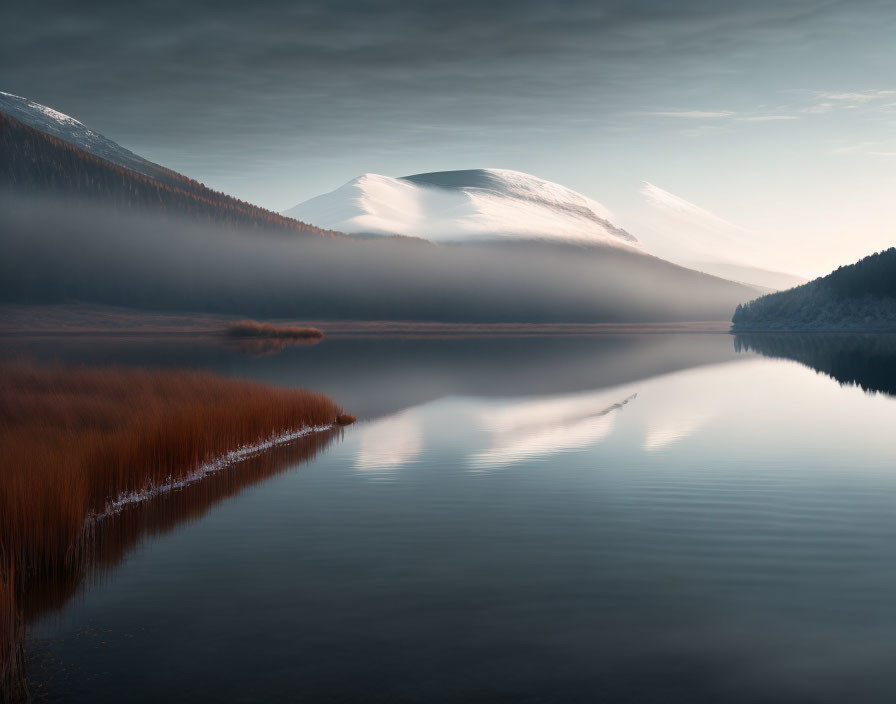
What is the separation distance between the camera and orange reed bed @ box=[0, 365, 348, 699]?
1510cm

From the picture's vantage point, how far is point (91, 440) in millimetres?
21516

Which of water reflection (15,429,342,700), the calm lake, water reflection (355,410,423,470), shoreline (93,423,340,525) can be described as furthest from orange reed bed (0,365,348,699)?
water reflection (355,410,423,470)

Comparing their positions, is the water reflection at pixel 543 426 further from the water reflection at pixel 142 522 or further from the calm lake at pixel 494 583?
the water reflection at pixel 142 522

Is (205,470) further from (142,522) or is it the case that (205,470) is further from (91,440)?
(142,522)

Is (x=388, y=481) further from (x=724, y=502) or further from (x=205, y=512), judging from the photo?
(x=724, y=502)

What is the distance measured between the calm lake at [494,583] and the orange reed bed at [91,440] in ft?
2.79

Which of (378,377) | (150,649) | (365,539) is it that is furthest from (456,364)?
(150,649)

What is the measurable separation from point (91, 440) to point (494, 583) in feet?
38.0

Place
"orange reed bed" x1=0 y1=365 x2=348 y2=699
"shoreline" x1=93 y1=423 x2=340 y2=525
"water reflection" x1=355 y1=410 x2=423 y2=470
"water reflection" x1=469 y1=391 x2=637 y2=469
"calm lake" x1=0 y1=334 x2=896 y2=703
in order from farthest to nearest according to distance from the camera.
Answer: "water reflection" x1=469 y1=391 x2=637 y2=469
"water reflection" x1=355 y1=410 x2=423 y2=470
"shoreline" x1=93 y1=423 x2=340 y2=525
"orange reed bed" x1=0 y1=365 x2=348 y2=699
"calm lake" x1=0 y1=334 x2=896 y2=703

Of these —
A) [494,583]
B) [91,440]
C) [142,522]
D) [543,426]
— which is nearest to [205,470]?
[91,440]

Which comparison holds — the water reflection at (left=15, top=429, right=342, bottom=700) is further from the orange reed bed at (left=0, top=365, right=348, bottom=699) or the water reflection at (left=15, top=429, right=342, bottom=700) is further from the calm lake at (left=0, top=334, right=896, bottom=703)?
the orange reed bed at (left=0, top=365, right=348, bottom=699)

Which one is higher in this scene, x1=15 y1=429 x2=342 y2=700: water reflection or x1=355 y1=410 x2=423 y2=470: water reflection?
x1=15 y1=429 x2=342 y2=700: water reflection

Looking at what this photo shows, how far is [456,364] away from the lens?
95.9 metres

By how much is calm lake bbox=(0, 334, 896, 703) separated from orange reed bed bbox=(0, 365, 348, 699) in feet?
2.79
